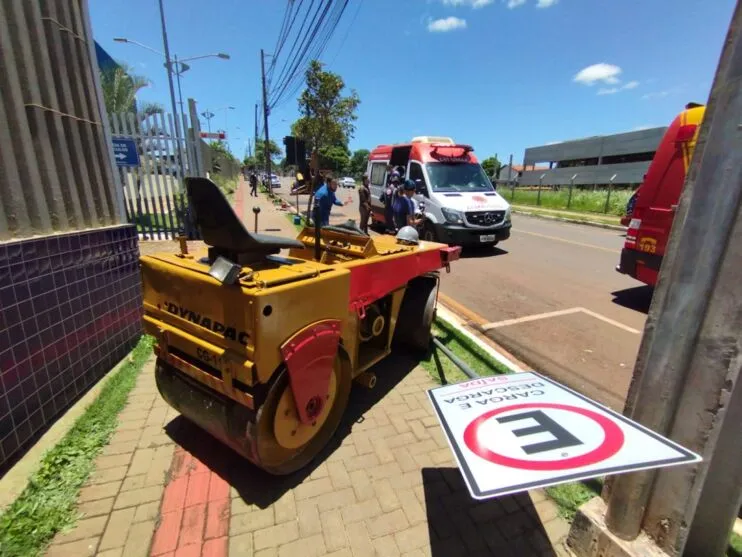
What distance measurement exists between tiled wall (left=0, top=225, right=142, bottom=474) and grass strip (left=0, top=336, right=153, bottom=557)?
0.81 ft

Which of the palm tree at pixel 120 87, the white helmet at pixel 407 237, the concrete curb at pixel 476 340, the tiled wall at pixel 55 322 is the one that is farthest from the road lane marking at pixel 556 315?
the palm tree at pixel 120 87

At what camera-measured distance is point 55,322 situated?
2.88 meters

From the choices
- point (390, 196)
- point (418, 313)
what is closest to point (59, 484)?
point (418, 313)

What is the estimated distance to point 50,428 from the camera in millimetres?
2779

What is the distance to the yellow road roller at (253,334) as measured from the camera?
193 centimetres

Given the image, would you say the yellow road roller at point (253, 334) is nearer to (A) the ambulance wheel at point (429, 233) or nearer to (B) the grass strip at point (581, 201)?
(A) the ambulance wheel at point (429, 233)

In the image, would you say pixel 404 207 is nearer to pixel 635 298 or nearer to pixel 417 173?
pixel 417 173

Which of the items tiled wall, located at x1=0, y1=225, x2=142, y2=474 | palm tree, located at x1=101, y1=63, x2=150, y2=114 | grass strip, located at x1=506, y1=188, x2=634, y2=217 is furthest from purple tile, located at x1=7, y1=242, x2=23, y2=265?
grass strip, located at x1=506, y1=188, x2=634, y2=217

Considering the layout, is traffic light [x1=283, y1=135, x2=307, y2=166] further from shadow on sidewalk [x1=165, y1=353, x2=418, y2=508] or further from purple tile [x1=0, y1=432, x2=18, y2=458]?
purple tile [x1=0, y1=432, x2=18, y2=458]

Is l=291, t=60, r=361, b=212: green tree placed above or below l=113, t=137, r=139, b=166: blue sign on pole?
above

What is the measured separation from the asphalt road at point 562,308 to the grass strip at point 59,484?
12.8 ft

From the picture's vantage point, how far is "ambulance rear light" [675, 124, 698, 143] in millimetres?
4785

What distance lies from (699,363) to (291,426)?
2059 millimetres

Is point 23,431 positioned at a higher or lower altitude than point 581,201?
lower
